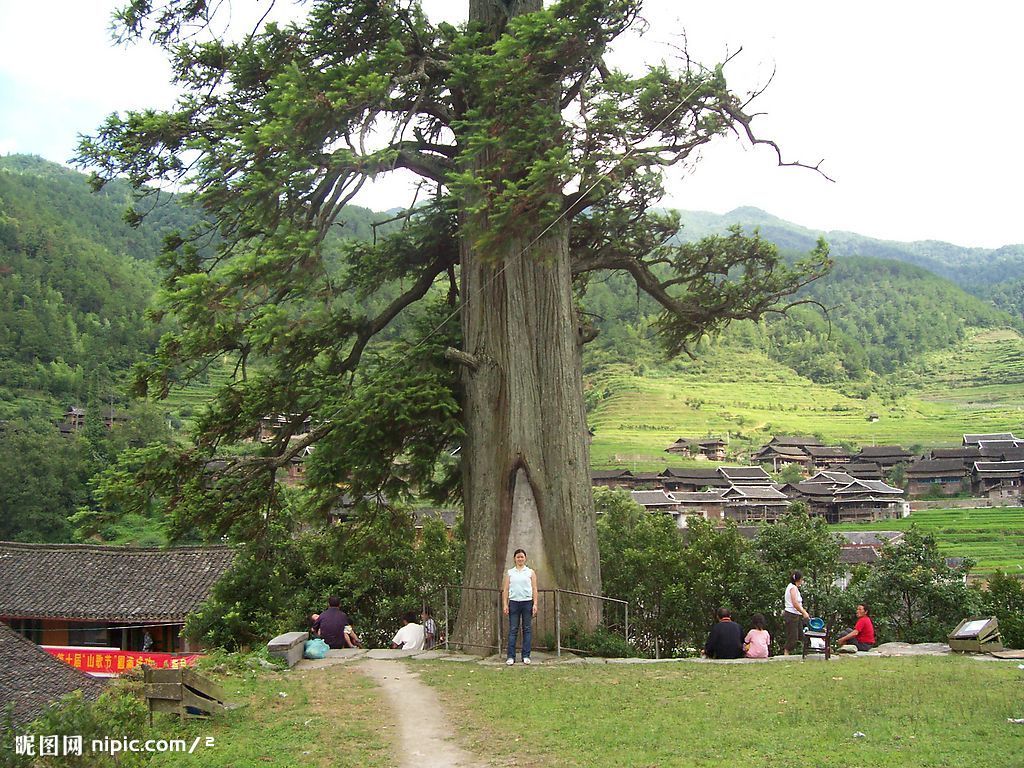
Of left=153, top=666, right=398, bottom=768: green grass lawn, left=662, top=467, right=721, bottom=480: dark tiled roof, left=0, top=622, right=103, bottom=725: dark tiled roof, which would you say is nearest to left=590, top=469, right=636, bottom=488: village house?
left=662, top=467, right=721, bottom=480: dark tiled roof

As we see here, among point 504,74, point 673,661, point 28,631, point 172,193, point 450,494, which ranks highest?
point 504,74

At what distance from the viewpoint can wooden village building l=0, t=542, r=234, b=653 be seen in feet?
91.9

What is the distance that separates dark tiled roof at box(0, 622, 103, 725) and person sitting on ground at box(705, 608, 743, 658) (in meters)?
15.4

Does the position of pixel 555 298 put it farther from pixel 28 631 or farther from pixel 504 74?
pixel 28 631

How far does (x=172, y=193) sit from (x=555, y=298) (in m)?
4.83

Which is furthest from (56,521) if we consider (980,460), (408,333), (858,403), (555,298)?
(858,403)

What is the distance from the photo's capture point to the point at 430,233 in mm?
13094

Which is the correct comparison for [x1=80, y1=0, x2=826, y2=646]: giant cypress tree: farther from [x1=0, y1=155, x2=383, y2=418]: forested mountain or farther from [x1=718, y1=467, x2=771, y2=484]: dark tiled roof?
[x1=0, y1=155, x2=383, y2=418]: forested mountain

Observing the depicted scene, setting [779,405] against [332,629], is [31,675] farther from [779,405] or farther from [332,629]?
[779,405]

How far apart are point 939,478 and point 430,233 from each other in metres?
64.9

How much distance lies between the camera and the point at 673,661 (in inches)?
389

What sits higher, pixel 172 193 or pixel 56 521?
pixel 172 193

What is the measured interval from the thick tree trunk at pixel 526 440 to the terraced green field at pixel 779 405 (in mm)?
64388

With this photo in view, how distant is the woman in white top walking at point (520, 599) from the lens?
9703 millimetres
